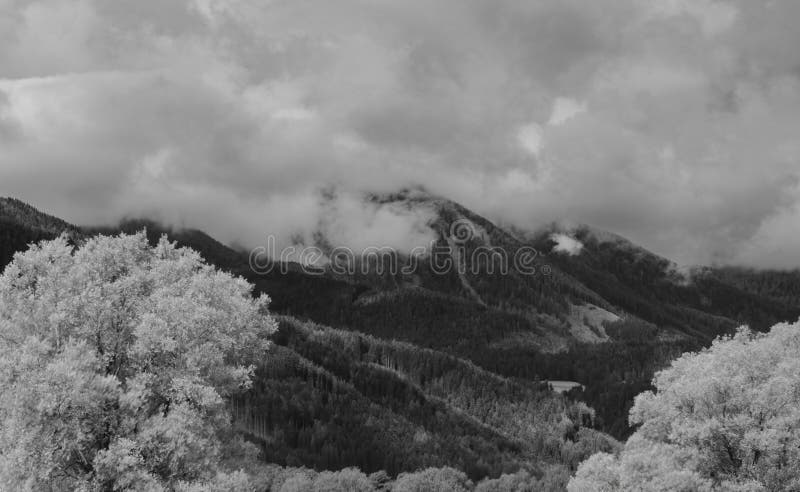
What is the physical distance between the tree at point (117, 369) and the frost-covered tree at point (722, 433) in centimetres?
2269

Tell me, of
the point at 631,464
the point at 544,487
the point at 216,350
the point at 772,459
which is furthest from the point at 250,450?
the point at 544,487

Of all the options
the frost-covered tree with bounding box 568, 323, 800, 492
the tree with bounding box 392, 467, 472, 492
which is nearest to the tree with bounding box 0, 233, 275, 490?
the frost-covered tree with bounding box 568, 323, 800, 492

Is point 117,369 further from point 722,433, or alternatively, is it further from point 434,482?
point 434,482

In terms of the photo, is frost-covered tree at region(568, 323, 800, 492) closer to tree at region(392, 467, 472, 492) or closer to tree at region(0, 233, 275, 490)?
tree at region(0, 233, 275, 490)

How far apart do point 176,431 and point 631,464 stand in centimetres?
2647

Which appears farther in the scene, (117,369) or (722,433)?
(722,433)

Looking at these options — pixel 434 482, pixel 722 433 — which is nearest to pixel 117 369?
pixel 722 433

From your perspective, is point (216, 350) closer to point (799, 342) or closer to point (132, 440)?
point (132, 440)

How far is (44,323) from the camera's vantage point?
30969 millimetres

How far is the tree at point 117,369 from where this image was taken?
2750cm

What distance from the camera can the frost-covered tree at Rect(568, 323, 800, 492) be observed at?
40.1 metres

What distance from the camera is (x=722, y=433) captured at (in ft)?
136

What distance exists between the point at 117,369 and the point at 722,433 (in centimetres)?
3398

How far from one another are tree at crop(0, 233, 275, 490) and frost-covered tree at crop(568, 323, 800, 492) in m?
22.7
